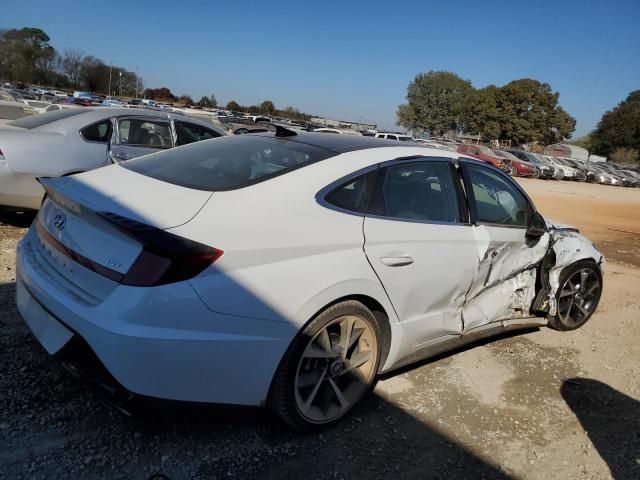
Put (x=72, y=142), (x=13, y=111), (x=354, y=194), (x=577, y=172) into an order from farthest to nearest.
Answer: (x=577, y=172) → (x=13, y=111) → (x=72, y=142) → (x=354, y=194)

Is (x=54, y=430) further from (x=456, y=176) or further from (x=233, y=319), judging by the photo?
(x=456, y=176)

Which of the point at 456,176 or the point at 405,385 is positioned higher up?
the point at 456,176

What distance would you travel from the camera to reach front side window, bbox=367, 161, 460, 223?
9.66 feet

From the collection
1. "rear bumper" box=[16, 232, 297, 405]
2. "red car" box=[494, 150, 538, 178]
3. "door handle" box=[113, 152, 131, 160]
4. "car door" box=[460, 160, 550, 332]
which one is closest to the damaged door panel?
"car door" box=[460, 160, 550, 332]

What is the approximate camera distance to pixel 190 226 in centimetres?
222

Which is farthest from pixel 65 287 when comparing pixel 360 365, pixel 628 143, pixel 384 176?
pixel 628 143

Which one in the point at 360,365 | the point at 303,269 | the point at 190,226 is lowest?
the point at 360,365

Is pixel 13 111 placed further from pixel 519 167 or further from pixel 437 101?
pixel 437 101

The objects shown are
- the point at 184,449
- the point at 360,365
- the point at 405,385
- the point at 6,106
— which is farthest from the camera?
the point at 6,106

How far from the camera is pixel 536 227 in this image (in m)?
3.98

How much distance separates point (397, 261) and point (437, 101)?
8934 centimetres

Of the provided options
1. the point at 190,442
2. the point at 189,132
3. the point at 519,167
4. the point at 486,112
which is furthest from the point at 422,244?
the point at 486,112

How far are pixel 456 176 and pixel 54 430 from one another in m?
2.81

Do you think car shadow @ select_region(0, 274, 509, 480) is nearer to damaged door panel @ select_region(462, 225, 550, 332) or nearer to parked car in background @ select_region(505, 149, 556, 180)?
damaged door panel @ select_region(462, 225, 550, 332)
